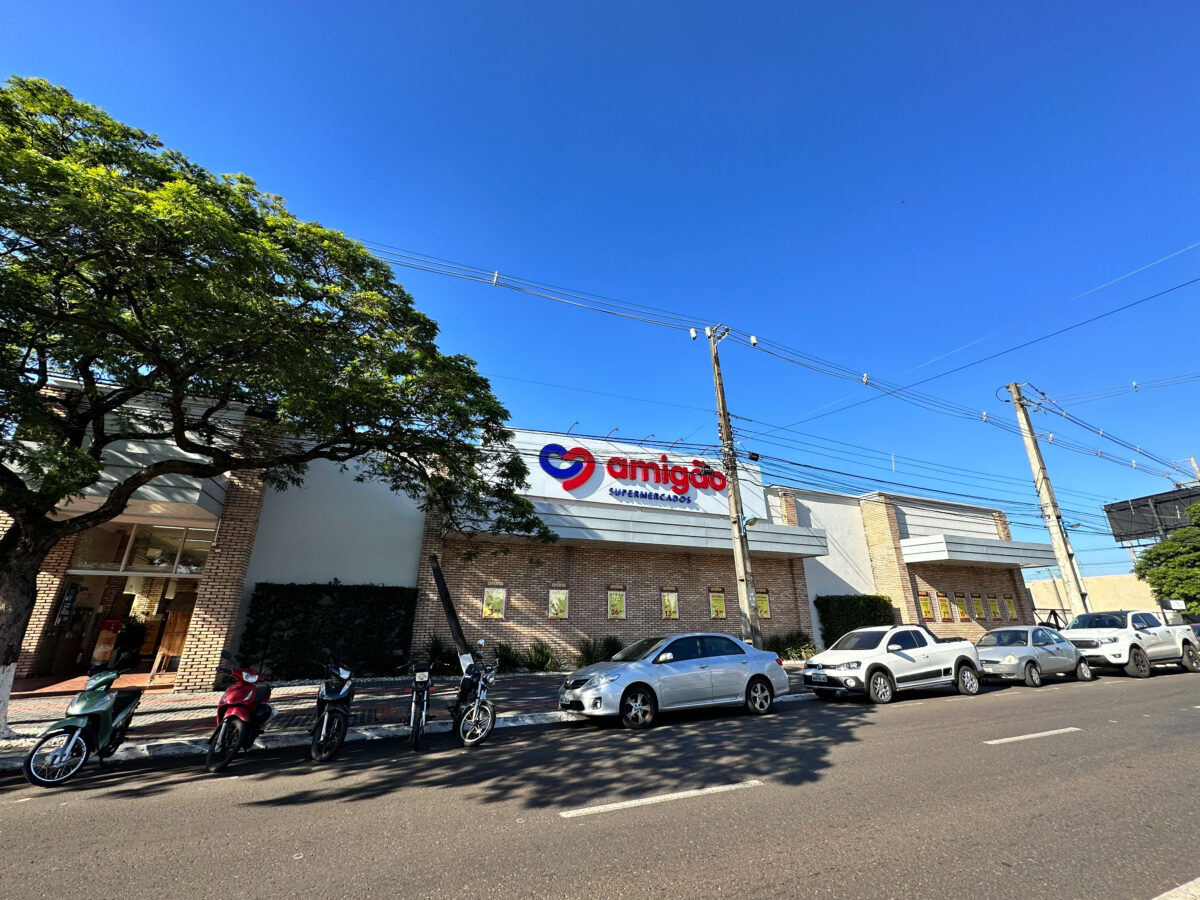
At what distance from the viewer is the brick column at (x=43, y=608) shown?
1208cm

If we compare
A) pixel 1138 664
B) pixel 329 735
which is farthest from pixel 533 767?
pixel 1138 664

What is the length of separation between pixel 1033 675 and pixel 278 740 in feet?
54.7

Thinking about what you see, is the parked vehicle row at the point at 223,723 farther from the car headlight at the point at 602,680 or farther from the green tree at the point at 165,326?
the green tree at the point at 165,326

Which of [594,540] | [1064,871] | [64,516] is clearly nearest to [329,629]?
[64,516]

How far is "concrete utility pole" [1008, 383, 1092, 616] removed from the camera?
18.3 m

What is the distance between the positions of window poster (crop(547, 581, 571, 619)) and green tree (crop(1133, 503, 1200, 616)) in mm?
26722

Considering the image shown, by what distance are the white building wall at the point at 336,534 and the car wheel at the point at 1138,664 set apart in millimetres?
20354

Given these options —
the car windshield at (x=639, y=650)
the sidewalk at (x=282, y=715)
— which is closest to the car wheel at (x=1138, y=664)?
the sidewalk at (x=282, y=715)

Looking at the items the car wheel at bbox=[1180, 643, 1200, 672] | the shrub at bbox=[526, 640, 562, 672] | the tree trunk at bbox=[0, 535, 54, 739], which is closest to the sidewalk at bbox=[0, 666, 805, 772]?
the tree trunk at bbox=[0, 535, 54, 739]

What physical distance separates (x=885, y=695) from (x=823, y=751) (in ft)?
17.0

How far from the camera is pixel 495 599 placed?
54.5 feet

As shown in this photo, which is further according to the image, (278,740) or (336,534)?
(336,534)

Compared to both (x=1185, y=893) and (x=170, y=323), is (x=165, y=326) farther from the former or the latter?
(x=1185, y=893)

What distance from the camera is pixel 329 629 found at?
14.0 metres
